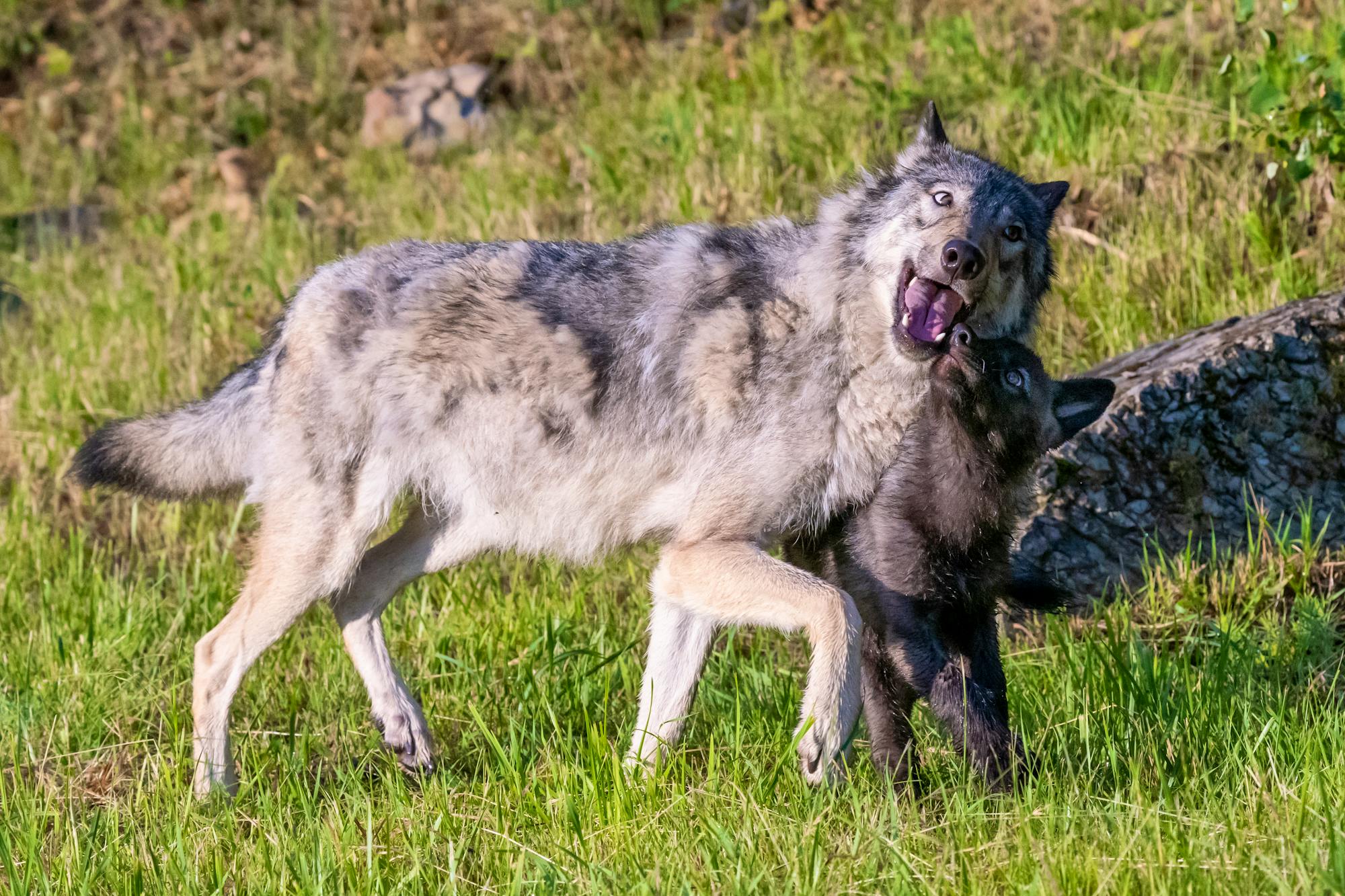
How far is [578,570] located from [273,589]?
1.35 m

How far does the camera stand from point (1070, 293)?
6.10 metres

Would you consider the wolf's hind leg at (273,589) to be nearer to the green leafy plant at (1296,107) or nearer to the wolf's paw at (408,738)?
the wolf's paw at (408,738)

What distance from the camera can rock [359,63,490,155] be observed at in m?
9.70

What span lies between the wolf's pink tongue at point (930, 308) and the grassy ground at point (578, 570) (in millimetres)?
1078

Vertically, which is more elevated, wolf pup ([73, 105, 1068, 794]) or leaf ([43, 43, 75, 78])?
wolf pup ([73, 105, 1068, 794])

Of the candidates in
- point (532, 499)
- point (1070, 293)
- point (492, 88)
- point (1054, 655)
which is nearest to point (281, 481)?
point (532, 499)

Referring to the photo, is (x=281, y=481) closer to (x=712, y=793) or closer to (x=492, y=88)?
(x=712, y=793)

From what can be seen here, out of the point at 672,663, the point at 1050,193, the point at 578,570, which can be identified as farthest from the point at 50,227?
the point at 1050,193

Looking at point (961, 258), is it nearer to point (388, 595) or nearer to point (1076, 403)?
point (1076, 403)

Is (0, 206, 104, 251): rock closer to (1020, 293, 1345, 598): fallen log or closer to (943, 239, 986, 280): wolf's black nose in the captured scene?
(1020, 293, 1345, 598): fallen log

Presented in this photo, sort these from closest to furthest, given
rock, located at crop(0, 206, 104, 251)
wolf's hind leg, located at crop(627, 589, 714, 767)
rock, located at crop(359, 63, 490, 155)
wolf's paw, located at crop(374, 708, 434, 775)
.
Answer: wolf's hind leg, located at crop(627, 589, 714, 767) → wolf's paw, located at crop(374, 708, 434, 775) → rock, located at crop(0, 206, 104, 251) → rock, located at crop(359, 63, 490, 155)

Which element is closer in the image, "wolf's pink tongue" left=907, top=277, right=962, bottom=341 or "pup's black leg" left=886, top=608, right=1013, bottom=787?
"pup's black leg" left=886, top=608, right=1013, bottom=787

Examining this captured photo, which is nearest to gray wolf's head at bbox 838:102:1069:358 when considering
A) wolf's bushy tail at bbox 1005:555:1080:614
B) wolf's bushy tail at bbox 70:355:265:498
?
wolf's bushy tail at bbox 1005:555:1080:614

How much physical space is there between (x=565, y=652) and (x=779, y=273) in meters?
1.37
